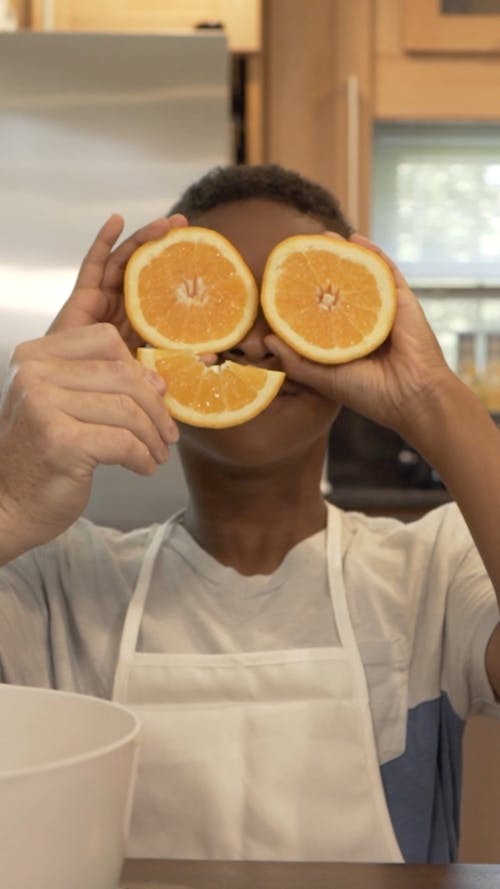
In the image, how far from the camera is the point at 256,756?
3.68ft

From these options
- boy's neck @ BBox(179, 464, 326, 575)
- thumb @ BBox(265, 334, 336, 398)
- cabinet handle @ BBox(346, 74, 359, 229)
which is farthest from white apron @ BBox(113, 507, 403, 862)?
cabinet handle @ BBox(346, 74, 359, 229)

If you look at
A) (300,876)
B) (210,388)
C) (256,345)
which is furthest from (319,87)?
(300,876)

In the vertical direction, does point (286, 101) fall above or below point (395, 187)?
above

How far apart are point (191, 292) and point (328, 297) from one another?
118 millimetres

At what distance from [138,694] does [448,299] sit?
1.90 metres

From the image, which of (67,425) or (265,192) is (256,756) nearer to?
(67,425)

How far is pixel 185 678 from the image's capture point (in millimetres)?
1148

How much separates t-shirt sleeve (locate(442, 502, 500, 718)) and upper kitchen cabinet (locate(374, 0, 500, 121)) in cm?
165

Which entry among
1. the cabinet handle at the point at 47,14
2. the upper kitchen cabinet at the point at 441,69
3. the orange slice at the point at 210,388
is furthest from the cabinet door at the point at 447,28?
the orange slice at the point at 210,388

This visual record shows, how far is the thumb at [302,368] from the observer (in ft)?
3.70

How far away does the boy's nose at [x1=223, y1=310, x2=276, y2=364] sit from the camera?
1.17m

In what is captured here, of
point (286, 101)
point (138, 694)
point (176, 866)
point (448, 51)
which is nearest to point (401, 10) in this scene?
point (448, 51)

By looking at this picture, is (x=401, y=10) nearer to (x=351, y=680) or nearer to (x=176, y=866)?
(x=351, y=680)

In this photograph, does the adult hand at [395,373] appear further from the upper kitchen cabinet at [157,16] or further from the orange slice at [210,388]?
the upper kitchen cabinet at [157,16]
